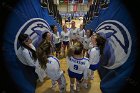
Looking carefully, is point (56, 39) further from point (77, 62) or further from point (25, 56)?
point (77, 62)

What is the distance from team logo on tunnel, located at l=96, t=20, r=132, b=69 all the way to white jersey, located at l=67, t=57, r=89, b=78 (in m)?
0.55

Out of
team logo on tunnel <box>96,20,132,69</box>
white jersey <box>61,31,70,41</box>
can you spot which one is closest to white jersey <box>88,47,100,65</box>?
team logo on tunnel <box>96,20,132,69</box>

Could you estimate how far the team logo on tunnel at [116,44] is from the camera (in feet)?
9.21

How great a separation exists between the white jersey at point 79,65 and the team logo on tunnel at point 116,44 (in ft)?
1.79

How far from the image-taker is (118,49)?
3.11 metres

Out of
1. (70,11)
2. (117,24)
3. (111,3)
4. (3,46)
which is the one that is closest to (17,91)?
(3,46)

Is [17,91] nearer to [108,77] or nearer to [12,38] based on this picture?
[12,38]

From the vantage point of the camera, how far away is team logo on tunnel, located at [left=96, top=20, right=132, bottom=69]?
2806 millimetres

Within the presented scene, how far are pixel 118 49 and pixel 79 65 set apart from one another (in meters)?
0.77

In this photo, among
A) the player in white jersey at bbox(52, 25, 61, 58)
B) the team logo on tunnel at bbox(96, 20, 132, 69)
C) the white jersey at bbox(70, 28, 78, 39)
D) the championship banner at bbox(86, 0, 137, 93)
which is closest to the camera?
the championship banner at bbox(86, 0, 137, 93)

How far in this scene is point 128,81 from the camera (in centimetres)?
263

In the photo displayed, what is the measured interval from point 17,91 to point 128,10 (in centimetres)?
224

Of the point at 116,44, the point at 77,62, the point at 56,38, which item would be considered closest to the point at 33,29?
the point at 56,38

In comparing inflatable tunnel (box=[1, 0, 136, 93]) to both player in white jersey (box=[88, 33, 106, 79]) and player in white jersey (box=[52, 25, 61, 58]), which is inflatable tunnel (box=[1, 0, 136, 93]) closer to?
player in white jersey (box=[88, 33, 106, 79])
